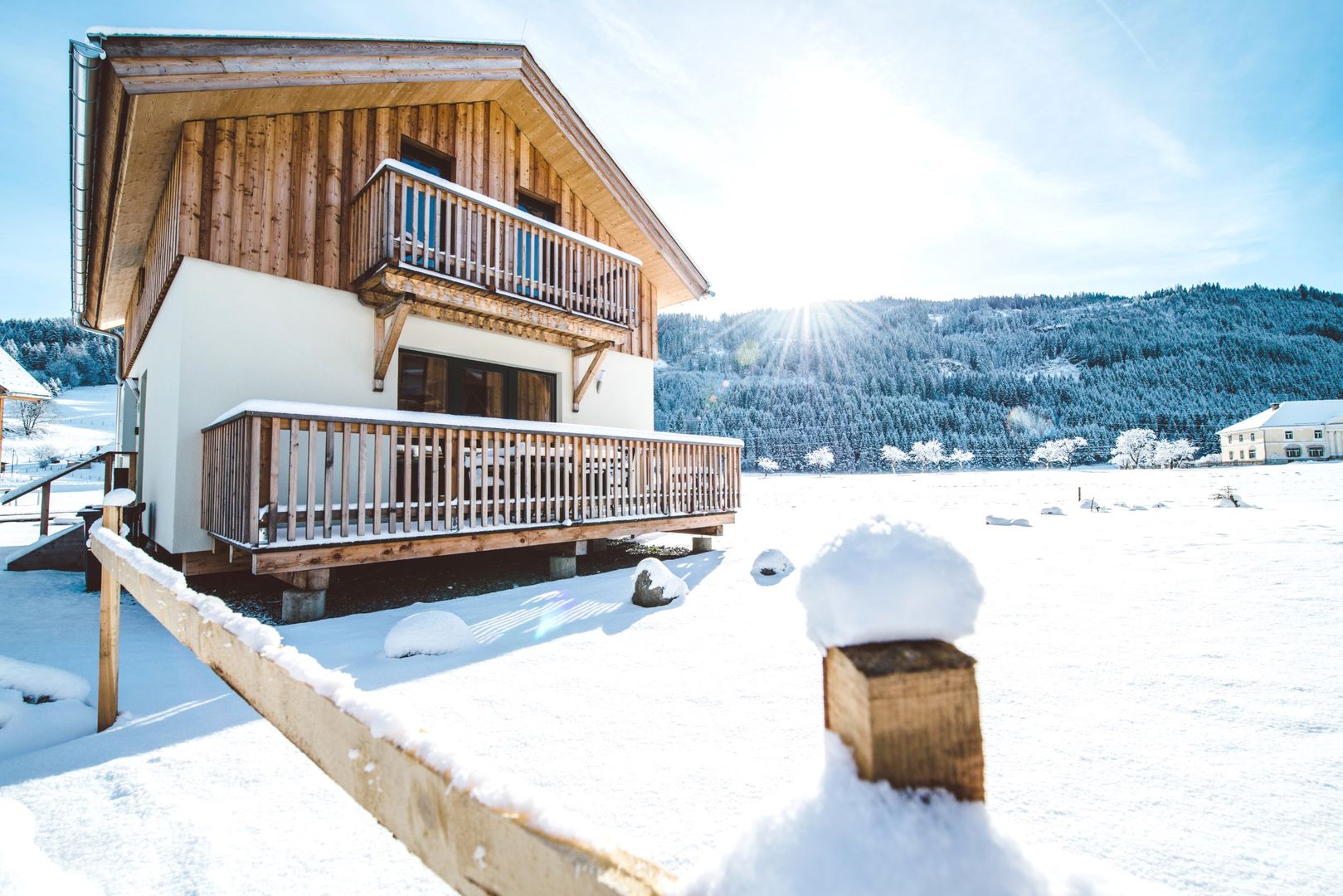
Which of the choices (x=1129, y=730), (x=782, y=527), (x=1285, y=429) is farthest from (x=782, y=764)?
(x=1285, y=429)

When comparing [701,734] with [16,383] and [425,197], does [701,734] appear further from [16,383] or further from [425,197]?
[16,383]

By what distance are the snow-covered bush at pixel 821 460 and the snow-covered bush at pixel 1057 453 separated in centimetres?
2124

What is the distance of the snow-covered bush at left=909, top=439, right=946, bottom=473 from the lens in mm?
59625

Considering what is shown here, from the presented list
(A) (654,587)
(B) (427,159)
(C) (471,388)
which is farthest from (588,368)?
(A) (654,587)

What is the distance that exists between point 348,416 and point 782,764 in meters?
4.85

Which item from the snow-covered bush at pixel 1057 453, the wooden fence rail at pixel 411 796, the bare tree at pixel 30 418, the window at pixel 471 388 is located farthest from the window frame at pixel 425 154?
the snow-covered bush at pixel 1057 453

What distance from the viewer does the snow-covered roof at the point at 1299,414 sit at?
191ft

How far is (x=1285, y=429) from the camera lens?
2339 inches

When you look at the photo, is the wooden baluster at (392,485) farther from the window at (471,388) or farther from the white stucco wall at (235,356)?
the window at (471,388)

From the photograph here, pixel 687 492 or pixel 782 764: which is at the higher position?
pixel 687 492

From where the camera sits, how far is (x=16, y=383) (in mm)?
14422

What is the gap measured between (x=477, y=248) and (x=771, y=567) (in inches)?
223

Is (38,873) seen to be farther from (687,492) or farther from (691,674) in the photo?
(687,492)

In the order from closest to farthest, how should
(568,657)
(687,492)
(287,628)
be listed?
(568,657) → (287,628) → (687,492)
